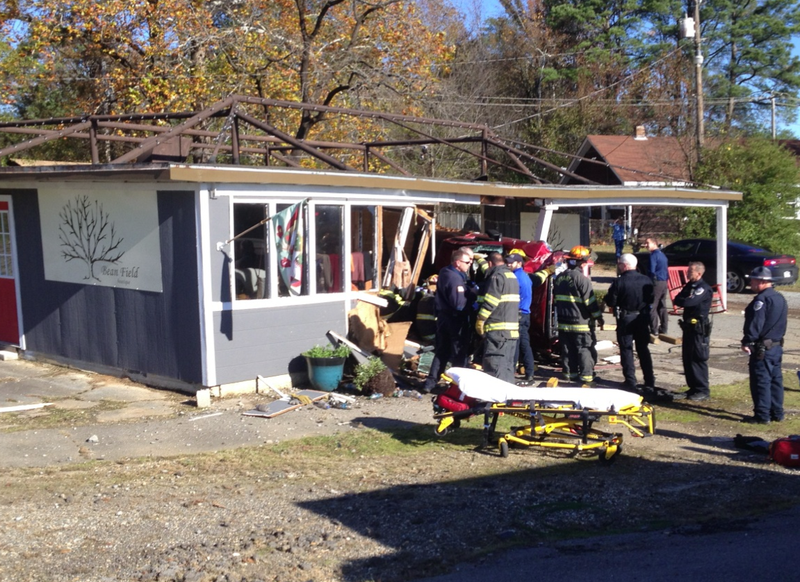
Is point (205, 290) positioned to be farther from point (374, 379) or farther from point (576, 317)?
point (576, 317)

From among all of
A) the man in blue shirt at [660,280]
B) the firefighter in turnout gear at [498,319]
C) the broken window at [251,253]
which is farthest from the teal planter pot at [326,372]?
the man in blue shirt at [660,280]

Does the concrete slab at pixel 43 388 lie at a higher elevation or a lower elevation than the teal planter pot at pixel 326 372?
lower

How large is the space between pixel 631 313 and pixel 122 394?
6.32 meters

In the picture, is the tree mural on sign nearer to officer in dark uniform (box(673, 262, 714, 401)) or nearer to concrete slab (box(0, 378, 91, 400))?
concrete slab (box(0, 378, 91, 400))

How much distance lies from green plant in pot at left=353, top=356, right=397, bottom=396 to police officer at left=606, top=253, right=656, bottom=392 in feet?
9.30

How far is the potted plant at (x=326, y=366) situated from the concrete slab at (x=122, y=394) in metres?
1.82

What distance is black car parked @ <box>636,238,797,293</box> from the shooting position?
22.5 m

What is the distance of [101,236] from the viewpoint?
11195mm

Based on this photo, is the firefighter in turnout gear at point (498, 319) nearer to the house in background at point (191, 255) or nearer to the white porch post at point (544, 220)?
the house in background at point (191, 255)

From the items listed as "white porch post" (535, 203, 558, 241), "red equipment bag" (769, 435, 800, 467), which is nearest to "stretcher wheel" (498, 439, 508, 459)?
"red equipment bag" (769, 435, 800, 467)

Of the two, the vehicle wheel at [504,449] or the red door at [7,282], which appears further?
the red door at [7,282]

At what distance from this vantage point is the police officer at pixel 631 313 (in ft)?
33.3

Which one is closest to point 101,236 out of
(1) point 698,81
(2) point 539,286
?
(2) point 539,286

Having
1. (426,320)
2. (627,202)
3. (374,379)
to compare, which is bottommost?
(374,379)
